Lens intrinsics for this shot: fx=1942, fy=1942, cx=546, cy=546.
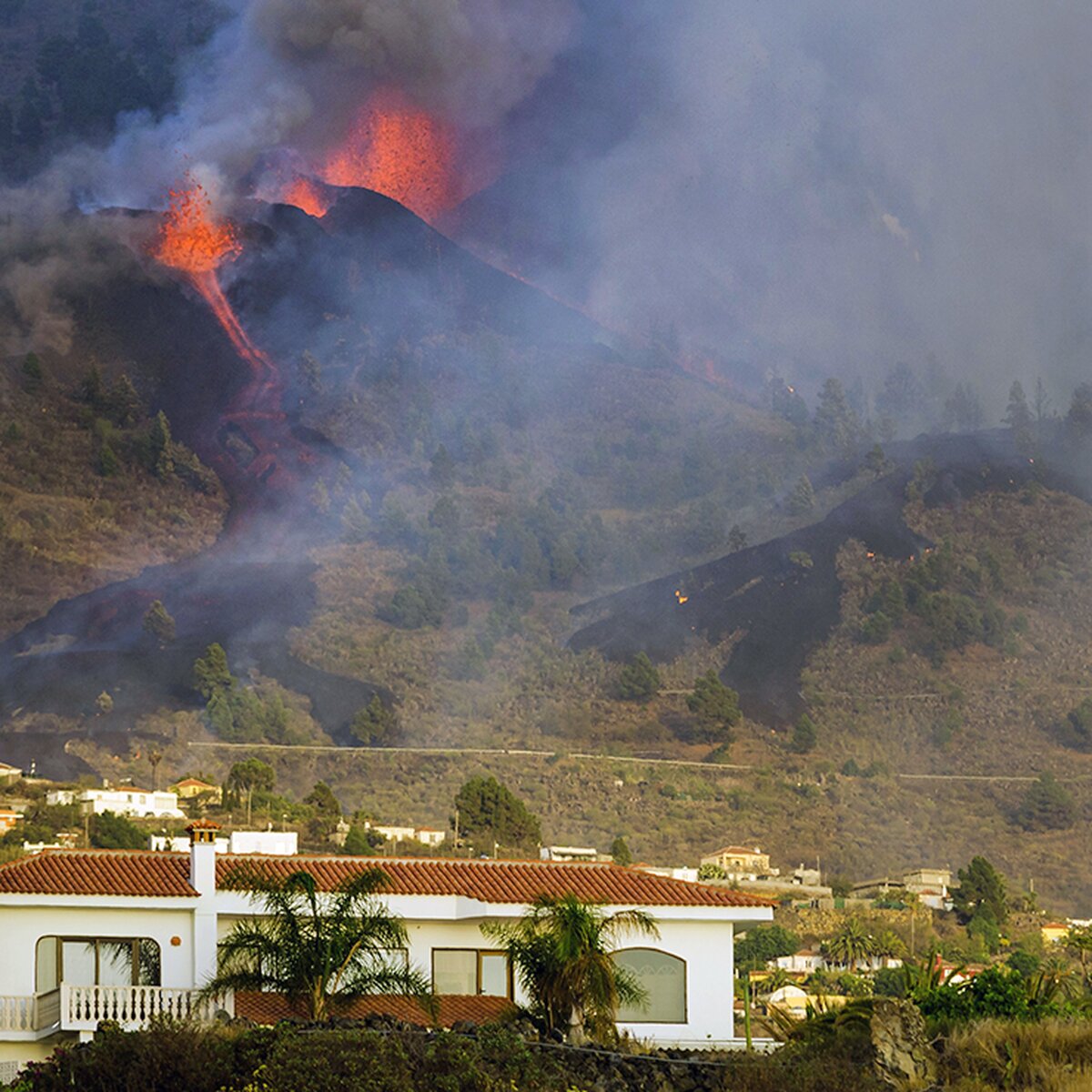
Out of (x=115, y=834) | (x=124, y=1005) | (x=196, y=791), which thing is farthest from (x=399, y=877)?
(x=196, y=791)

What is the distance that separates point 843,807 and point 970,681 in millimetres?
37667

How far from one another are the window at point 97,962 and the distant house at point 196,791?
93325mm

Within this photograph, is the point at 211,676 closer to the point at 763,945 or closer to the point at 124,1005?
the point at 763,945

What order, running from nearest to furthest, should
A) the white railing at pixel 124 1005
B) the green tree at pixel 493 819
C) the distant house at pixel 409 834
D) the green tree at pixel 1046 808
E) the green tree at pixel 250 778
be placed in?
the white railing at pixel 124 1005, the green tree at pixel 493 819, the distant house at pixel 409 834, the green tree at pixel 250 778, the green tree at pixel 1046 808

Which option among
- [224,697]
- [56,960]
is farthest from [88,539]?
[56,960]

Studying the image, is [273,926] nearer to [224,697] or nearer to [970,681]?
[224,697]

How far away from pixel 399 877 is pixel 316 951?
4.74m

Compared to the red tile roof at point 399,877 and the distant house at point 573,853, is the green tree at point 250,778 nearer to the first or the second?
the distant house at point 573,853

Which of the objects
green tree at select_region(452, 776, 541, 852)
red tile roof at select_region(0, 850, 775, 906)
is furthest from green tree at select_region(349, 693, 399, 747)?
red tile roof at select_region(0, 850, 775, 906)

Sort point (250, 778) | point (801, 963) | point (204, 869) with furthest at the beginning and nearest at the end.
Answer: point (250, 778) < point (801, 963) < point (204, 869)

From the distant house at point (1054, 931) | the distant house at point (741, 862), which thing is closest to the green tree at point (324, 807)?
the distant house at point (741, 862)

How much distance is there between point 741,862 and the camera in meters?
130

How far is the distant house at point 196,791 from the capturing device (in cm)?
12594

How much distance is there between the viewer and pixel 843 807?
497 feet
